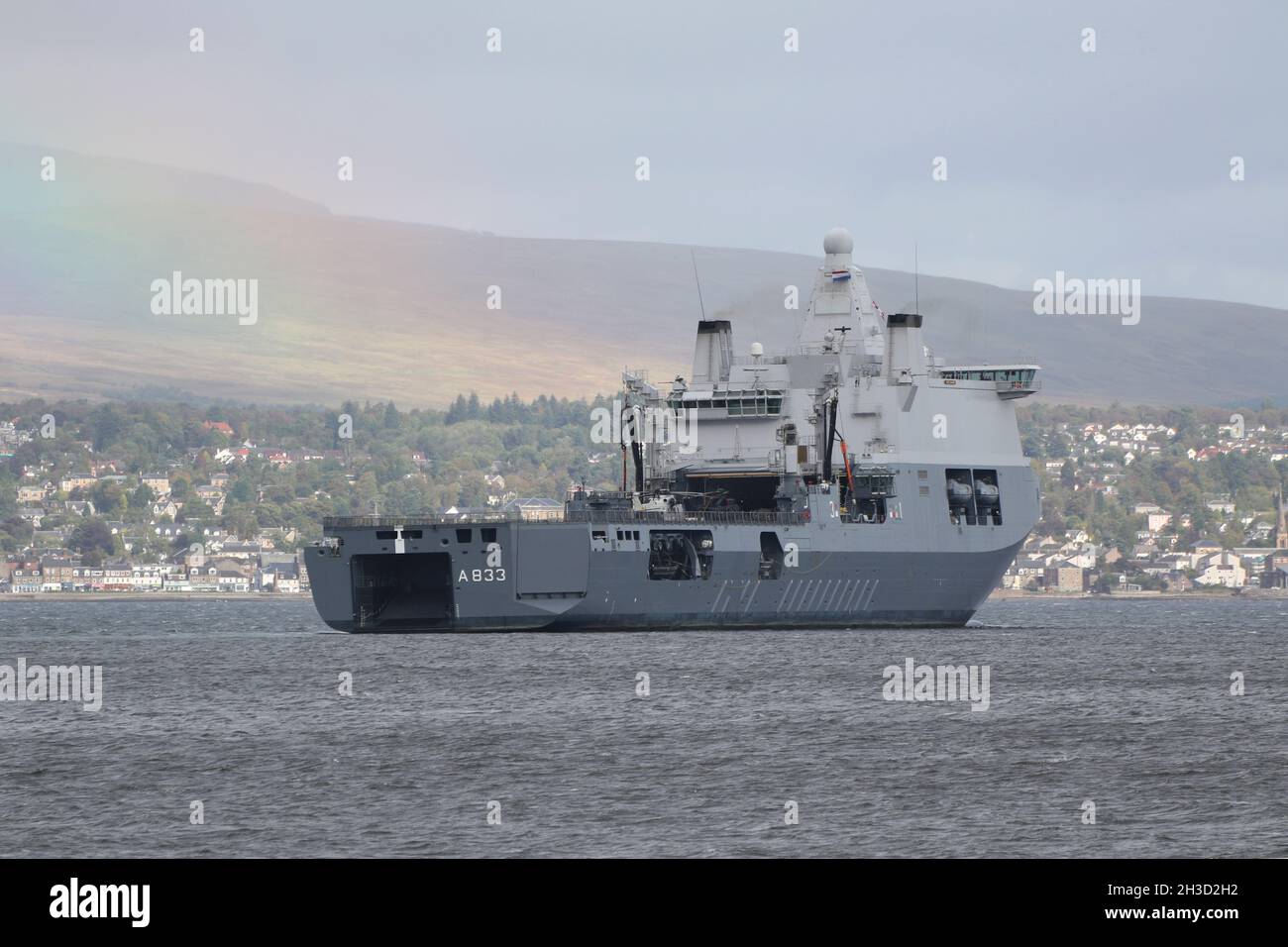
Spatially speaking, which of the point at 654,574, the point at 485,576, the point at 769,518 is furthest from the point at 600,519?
the point at 769,518

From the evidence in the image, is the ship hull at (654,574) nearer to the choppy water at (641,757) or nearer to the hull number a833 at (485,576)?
the hull number a833 at (485,576)

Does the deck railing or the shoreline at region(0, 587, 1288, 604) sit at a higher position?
the deck railing

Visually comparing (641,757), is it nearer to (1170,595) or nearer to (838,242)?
(838,242)

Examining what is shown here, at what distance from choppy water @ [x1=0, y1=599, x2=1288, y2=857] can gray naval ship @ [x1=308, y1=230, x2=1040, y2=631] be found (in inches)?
133

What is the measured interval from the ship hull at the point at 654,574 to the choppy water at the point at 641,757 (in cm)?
234

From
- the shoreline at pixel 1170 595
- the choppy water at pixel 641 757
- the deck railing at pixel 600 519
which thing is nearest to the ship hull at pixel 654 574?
the deck railing at pixel 600 519

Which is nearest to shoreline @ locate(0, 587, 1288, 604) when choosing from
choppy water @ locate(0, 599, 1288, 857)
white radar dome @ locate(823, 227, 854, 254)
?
white radar dome @ locate(823, 227, 854, 254)

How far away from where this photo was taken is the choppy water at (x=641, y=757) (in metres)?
25.9

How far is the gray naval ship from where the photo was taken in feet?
206

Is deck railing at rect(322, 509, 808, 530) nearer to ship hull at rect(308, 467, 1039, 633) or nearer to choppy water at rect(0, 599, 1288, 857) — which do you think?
ship hull at rect(308, 467, 1039, 633)
